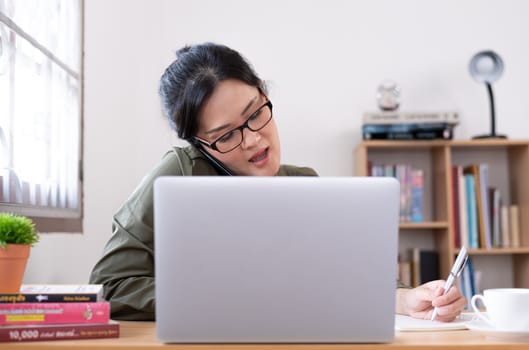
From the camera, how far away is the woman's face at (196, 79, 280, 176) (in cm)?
148

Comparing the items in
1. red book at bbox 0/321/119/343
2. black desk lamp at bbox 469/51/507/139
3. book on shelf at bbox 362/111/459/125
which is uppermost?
black desk lamp at bbox 469/51/507/139

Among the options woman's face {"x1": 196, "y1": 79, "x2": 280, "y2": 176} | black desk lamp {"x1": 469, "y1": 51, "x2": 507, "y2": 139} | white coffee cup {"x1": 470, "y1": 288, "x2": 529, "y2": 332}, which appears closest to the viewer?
white coffee cup {"x1": 470, "y1": 288, "x2": 529, "y2": 332}

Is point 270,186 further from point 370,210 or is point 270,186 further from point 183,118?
point 183,118

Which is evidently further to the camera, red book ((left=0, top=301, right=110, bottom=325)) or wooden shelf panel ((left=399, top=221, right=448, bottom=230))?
wooden shelf panel ((left=399, top=221, right=448, bottom=230))

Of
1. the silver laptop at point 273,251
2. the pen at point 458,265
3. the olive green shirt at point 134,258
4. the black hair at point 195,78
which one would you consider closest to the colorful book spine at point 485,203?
the black hair at point 195,78

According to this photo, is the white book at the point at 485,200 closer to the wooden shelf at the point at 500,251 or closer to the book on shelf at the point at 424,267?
the wooden shelf at the point at 500,251

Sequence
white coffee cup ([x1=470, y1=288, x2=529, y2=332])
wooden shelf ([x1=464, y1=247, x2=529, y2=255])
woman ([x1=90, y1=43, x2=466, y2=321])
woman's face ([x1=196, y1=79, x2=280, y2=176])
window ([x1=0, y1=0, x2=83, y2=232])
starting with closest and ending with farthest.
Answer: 1. white coffee cup ([x1=470, y1=288, x2=529, y2=332])
2. woman ([x1=90, y1=43, x2=466, y2=321])
3. woman's face ([x1=196, y1=79, x2=280, y2=176])
4. window ([x1=0, y1=0, x2=83, y2=232])
5. wooden shelf ([x1=464, y1=247, x2=529, y2=255])

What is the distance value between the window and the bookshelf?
1.34 metres

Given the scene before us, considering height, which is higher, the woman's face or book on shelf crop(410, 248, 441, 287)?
the woman's face

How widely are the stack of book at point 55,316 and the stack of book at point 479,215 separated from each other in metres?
2.57

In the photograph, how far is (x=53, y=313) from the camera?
0.85 m

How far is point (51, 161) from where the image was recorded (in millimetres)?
2375

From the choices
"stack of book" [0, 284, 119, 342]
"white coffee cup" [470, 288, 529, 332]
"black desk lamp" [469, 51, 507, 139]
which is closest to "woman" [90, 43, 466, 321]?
"stack of book" [0, 284, 119, 342]

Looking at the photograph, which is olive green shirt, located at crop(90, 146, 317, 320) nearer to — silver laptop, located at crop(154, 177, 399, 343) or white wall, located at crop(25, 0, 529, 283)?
silver laptop, located at crop(154, 177, 399, 343)
